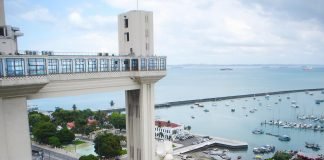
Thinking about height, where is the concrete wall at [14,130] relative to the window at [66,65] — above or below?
below

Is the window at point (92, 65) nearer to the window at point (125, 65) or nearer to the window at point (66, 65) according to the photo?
the window at point (66, 65)

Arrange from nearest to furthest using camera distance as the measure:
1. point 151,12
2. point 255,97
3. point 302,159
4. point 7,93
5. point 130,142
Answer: point 7,93 < point 151,12 < point 130,142 < point 302,159 < point 255,97

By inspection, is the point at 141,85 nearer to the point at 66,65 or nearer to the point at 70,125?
the point at 66,65

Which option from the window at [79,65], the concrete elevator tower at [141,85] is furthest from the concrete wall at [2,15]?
the concrete elevator tower at [141,85]

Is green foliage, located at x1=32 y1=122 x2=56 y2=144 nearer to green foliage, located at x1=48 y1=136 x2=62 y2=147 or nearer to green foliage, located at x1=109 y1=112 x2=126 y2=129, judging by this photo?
green foliage, located at x1=48 y1=136 x2=62 y2=147

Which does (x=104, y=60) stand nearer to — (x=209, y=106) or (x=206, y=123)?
(x=206, y=123)

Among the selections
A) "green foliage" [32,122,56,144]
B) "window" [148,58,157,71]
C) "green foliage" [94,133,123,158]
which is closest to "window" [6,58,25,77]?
"window" [148,58,157,71]

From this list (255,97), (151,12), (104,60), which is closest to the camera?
(104,60)

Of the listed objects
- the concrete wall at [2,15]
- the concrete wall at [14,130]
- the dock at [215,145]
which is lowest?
the dock at [215,145]

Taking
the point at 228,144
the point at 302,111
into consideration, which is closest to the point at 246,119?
the point at 302,111
